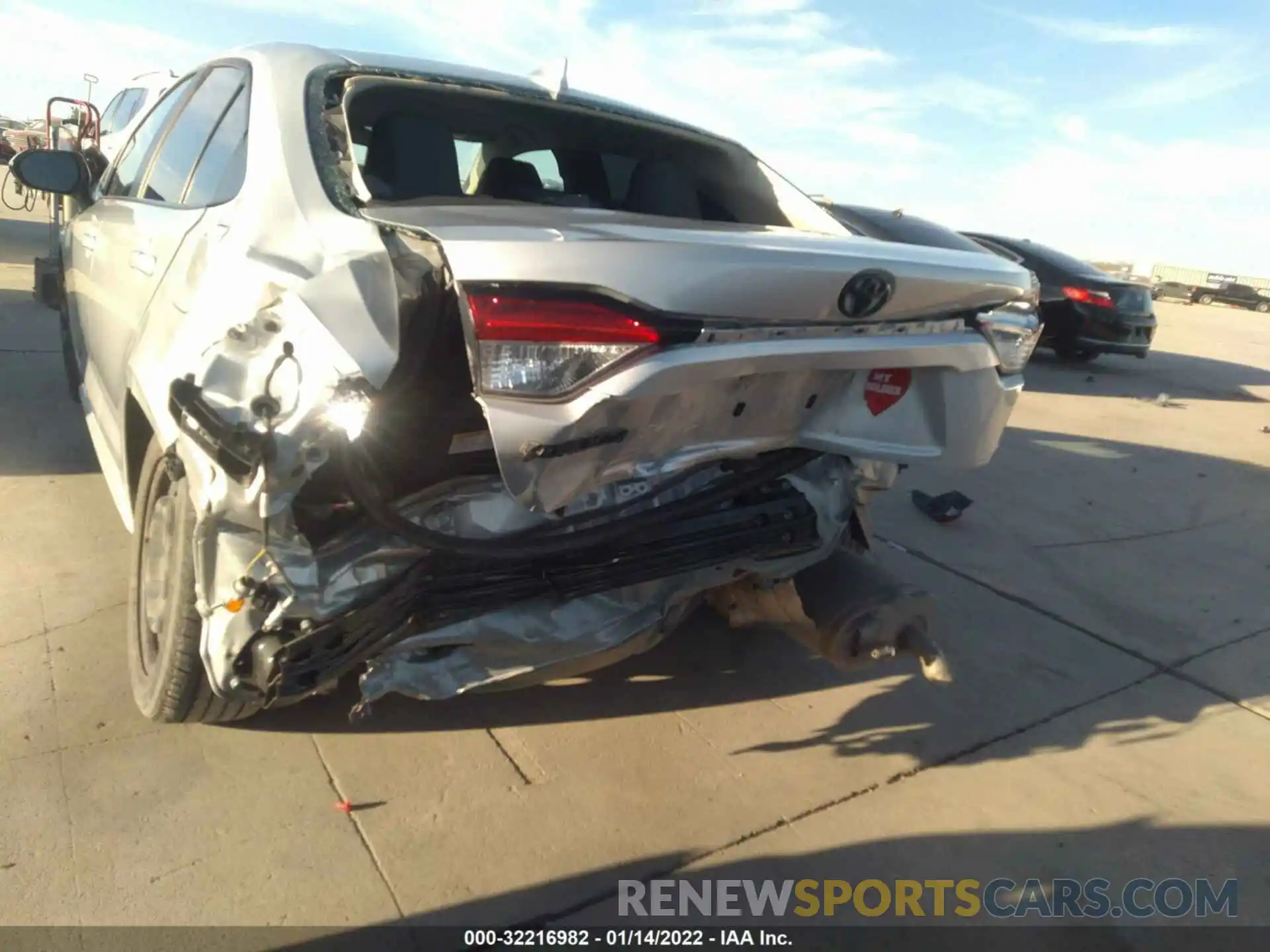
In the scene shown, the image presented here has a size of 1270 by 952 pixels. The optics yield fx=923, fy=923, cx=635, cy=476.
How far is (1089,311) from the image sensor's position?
10.3 m

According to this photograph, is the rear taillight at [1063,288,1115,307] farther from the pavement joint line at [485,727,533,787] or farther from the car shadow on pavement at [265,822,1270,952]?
the pavement joint line at [485,727,533,787]

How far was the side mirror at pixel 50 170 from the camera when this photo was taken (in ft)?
12.3

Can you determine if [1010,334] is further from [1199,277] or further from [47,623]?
[1199,277]

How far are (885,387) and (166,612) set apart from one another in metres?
1.97

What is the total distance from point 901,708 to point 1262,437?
655cm

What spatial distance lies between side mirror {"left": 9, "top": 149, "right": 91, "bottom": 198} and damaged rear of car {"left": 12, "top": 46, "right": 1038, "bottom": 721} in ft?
4.91

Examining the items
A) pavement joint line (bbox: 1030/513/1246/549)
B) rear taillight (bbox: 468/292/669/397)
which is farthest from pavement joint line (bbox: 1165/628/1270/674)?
rear taillight (bbox: 468/292/669/397)

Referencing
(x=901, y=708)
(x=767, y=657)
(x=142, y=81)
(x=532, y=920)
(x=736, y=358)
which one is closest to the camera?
(x=736, y=358)

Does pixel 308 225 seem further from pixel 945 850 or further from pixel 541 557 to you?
pixel 945 850

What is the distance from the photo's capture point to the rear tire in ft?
7.48

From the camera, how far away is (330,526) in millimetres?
2010

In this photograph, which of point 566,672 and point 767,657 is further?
point 767,657

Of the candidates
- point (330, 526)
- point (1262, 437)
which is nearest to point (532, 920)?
point (330, 526)
